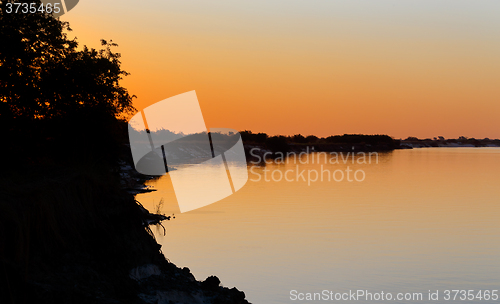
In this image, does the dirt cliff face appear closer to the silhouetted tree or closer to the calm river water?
the calm river water

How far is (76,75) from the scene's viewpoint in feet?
58.2

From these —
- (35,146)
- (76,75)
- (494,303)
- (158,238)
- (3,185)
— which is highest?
(76,75)

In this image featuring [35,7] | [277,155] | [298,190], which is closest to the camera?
[35,7]

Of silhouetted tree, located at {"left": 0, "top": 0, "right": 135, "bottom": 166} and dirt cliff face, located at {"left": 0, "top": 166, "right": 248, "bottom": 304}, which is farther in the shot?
silhouetted tree, located at {"left": 0, "top": 0, "right": 135, "bottom": 166}

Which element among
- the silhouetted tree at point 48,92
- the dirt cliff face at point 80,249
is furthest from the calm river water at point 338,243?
the silhouetted tree at point 48,92

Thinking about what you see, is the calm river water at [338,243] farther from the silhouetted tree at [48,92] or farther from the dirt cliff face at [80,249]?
the silhouetted tree at [48,92]

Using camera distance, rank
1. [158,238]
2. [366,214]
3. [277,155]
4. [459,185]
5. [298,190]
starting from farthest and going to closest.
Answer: [277,155] → [459,185] → [298,190] → [366,214] → [158,238]

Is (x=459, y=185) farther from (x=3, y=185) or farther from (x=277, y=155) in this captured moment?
(x=277, y=155)

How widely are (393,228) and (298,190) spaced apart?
17.4 meters

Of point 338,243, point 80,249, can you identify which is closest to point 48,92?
point 80,249

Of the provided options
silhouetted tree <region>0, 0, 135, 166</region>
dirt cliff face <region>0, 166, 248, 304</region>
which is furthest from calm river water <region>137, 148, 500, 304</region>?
silhouetted tree <region>0, 0, 135, 166</region>

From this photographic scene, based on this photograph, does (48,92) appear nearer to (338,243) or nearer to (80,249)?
(80,249)

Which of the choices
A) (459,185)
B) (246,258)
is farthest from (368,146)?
(246,258)

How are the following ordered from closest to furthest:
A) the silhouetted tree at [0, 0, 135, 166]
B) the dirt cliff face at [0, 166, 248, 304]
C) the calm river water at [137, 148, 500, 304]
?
the dirt cliff face at [0, 166, 248, 304], the calm river water at [137, 148, 500, 304], the silhouetted tree at [0, 0, 135, 166]
